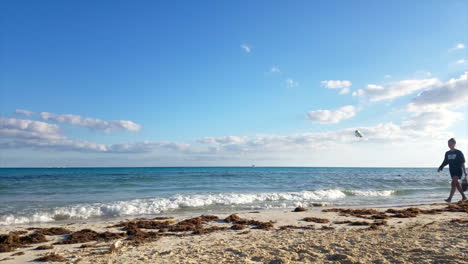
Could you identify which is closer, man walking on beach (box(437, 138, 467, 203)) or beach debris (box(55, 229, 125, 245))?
beach debris (box(55, 229, 125, 245))

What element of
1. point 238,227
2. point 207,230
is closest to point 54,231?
point 207,230

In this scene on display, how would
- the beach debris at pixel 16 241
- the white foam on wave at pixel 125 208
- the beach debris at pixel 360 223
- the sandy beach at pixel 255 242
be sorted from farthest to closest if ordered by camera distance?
the white foam on wave at pixel 125 208, the beach debris at pixel 360 223, the beach debris at pixel 16 241, the sandy beach at pixel 255 242

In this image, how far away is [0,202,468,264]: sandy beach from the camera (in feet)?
15.3

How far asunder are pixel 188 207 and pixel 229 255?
8172mm

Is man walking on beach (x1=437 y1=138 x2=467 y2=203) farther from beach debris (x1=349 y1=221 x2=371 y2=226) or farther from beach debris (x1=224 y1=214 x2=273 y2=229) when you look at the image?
beach debris (x1=224 y1=214 x2=273 y2=229)

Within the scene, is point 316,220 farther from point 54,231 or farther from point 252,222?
point 54,231

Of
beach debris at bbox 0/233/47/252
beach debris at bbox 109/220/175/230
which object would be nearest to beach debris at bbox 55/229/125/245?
beach debris at bbox 0/233/47/252

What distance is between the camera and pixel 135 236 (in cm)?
668

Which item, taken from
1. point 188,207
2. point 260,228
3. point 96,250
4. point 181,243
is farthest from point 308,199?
point 96,250

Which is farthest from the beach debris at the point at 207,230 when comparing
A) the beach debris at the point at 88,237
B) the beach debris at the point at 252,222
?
the beach debris at the point at 88,237

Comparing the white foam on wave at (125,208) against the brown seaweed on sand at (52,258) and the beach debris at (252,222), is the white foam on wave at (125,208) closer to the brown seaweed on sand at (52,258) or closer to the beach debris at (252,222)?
the beach debris at (252,222)

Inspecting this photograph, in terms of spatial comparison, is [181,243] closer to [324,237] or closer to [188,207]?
[324,237]

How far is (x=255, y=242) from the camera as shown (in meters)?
5.79

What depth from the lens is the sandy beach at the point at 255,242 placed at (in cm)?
466
